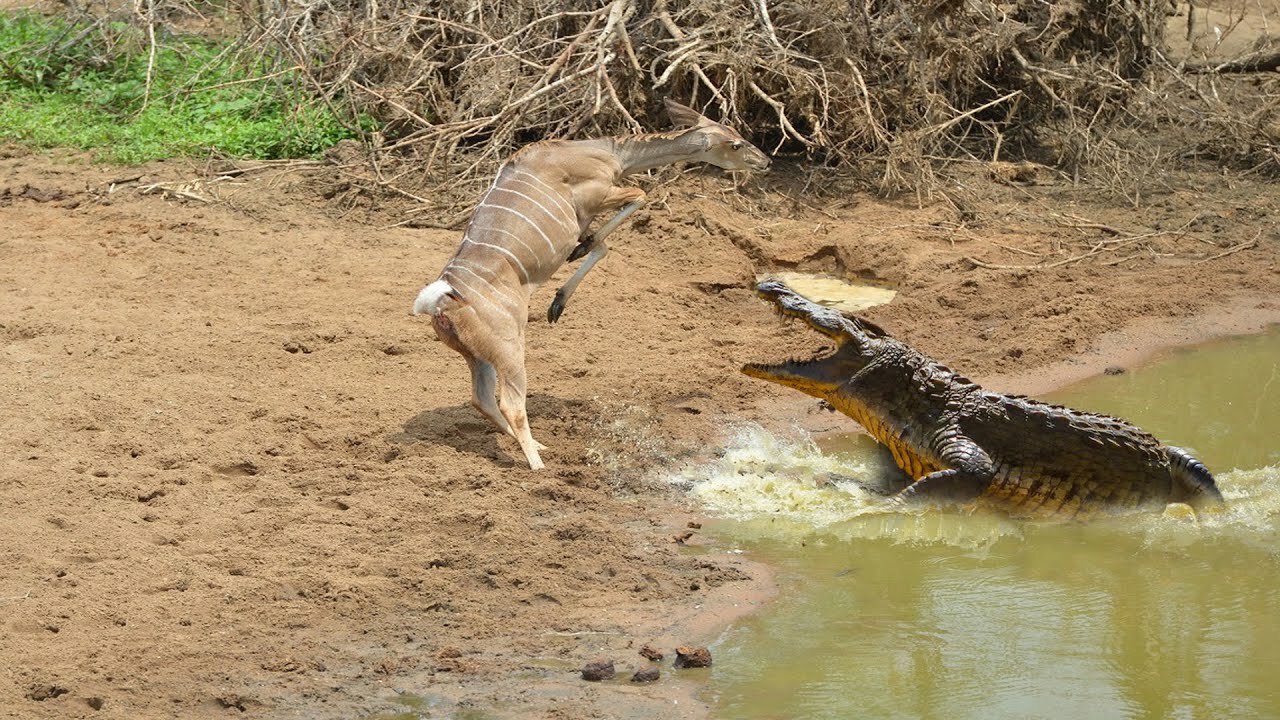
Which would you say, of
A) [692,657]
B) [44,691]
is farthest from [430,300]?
[44,691]

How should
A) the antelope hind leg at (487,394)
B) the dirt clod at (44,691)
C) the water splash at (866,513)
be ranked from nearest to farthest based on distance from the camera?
the dirt clod at (44,691)
the water splash at (866,513)
the antelope hind leg at (487,394)

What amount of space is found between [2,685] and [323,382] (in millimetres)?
3346

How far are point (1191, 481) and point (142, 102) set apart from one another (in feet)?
30.5

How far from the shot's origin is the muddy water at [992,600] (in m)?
5.05

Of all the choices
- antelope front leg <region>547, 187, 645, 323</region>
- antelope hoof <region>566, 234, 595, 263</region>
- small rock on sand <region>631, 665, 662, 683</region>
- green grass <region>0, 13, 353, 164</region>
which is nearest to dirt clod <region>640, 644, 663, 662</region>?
small rock on sand <region>631, 665, 662, 683</region>

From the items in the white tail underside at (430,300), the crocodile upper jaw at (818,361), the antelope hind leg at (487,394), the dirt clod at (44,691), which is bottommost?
the dirt clod at (44,691)

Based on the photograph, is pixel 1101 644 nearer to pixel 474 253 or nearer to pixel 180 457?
pixel 474 253

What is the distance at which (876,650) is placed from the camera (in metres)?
5.39

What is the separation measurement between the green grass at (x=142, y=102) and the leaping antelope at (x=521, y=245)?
13.2ft

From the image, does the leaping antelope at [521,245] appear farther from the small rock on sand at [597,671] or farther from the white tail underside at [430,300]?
the small rock on sand at [597,671]

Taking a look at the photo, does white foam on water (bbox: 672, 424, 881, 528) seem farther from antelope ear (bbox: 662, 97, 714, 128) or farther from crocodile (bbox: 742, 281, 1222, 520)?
antelope ear (bbox: 662, 97, 714, 128)

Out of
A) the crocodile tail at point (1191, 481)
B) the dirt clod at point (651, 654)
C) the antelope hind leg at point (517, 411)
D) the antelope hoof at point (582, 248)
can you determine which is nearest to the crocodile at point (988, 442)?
the crocodile tail at point (1191, 481)

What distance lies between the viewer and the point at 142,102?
12.2m

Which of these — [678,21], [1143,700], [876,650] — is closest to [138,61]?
[678,21]
